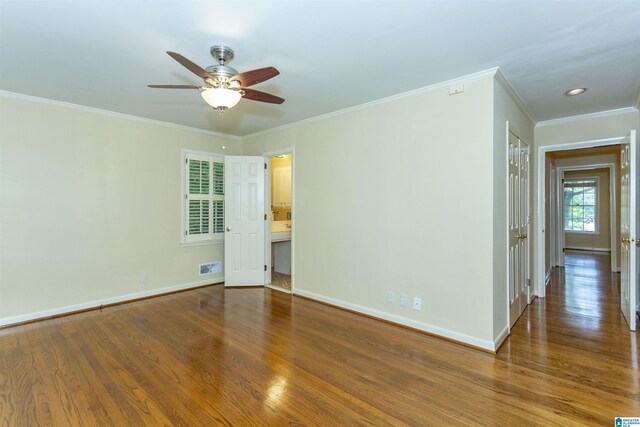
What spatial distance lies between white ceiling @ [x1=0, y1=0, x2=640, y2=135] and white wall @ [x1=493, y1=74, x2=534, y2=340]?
225 mm

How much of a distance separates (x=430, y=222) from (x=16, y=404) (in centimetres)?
358

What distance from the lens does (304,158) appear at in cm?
460

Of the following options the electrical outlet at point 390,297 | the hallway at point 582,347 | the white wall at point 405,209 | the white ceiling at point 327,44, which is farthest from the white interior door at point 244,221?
the hallway at point 582,347

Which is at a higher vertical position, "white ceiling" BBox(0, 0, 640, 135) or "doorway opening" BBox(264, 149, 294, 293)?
"white ceiling" BBox(0, 0, 640, 135)

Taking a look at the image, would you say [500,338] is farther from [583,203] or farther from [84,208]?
[583,203]

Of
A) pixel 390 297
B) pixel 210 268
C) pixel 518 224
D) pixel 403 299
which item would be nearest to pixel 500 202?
pixel 518 224

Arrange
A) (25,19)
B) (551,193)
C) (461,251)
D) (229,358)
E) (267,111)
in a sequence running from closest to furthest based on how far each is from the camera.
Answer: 1. (25,19)
2. (229,358)
3. (461,251)
4. (267,111)
5. (551,193)

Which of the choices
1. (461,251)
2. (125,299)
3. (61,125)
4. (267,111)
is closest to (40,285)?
(125,299)

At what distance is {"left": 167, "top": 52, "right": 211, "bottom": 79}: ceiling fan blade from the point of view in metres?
1.87

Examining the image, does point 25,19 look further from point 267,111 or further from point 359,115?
point 359,115

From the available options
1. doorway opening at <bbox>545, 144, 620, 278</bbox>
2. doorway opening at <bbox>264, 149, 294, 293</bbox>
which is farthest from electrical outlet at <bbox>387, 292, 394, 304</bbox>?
doorway opening at <bbox>545, 144, 620, 278</bbox>

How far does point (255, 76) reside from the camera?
2199 millimetres

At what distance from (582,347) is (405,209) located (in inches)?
81.1

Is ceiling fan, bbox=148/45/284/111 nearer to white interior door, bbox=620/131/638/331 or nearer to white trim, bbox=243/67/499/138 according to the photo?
white trim, bbox=243/67/499/138
